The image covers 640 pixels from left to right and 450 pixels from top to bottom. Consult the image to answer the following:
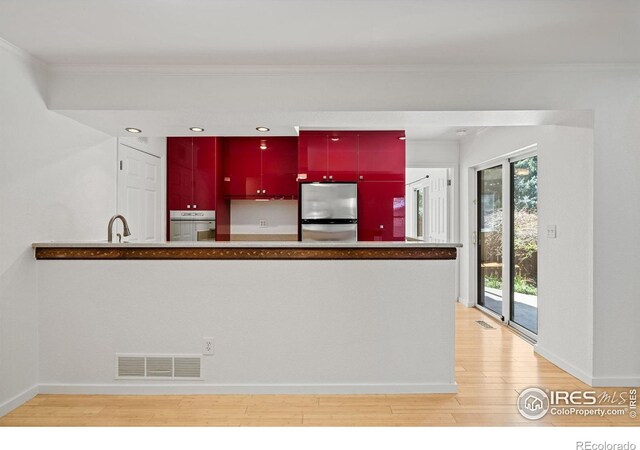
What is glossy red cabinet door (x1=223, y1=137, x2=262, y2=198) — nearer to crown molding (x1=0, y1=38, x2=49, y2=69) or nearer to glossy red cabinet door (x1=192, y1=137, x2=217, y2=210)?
glossy red cabinet door (x1=192, y1=137, x2=217, y2=210)

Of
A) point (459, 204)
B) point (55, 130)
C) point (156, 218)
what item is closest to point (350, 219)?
point (459, 204)

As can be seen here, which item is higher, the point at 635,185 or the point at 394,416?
the point at 635,185

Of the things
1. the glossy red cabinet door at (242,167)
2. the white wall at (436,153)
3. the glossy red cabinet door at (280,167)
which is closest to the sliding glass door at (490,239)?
the white wall at (436,153)

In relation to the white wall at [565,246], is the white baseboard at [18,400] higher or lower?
lower

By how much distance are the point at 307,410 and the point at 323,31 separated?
7.45ft

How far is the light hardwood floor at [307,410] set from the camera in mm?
2393

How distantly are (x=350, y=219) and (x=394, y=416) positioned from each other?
2757 mm

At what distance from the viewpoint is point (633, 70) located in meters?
2.87

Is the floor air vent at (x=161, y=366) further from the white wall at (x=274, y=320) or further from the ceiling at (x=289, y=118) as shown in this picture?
the ceiling at (x=289, y=118)

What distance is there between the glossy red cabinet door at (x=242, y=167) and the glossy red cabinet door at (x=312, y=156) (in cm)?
55

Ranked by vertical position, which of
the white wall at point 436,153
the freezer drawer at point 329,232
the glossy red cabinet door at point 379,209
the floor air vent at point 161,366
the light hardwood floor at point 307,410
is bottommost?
the light hardwood floor at point 307,410

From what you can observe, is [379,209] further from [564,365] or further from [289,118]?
[564,365]

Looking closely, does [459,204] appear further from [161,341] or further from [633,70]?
[161,341]

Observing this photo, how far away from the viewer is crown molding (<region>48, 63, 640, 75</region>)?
281cm
